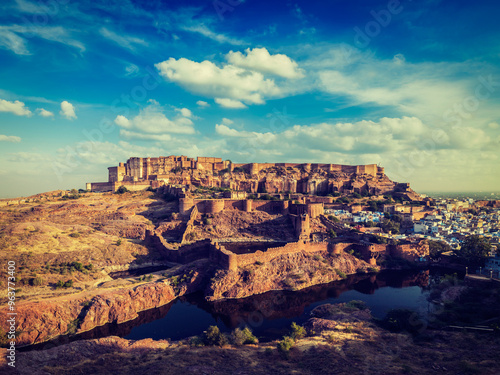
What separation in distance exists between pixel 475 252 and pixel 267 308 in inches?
772

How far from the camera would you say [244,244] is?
35.1m

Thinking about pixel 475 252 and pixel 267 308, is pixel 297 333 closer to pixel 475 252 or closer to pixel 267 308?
pixel 267 308

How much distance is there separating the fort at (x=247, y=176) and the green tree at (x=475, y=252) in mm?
30586

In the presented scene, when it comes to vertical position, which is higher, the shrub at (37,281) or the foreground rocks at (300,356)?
the shrub at (37,281)

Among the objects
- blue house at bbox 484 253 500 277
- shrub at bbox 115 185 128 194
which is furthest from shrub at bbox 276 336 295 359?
shrub at bbox 115 185 128 194

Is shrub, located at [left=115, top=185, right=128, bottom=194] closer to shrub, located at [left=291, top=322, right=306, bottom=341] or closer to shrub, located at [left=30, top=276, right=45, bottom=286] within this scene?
shrub, located at [left=30, top=276, right=45, bottom=286]

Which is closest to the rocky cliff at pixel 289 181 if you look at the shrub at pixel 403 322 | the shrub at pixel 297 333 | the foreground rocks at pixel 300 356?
the shrub at pixel 403 322

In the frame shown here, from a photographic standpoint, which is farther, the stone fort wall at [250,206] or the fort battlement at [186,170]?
the fort battlement at [186,170]

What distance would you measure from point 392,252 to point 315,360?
21101 mm

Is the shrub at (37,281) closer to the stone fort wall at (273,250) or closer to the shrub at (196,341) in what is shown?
the stone fort wall at (273,250)

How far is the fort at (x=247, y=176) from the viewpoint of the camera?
190 feet

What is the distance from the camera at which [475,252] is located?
26.9m

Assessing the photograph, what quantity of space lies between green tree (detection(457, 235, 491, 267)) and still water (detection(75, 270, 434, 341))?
12.4 ft

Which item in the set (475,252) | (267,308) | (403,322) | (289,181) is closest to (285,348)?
(267,308)
